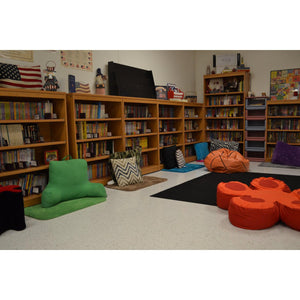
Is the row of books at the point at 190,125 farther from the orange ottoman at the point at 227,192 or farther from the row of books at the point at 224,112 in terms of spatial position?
the orange ottoman at the point at 227,192

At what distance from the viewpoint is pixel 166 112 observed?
5934mm

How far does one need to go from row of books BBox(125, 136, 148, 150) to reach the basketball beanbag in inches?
47.3

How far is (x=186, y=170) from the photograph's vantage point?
539cm

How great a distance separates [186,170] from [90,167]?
192 centimetres

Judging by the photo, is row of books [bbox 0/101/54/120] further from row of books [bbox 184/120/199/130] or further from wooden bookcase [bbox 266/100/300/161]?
wooden bookcase [bbox 266/100/300/161]

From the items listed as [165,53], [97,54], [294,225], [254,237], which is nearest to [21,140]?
[97,54]

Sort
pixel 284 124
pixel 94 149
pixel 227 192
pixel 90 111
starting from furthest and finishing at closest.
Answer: pixel 284 124 → pixel 94 149 → pixel 90 111 → pixel 227 192

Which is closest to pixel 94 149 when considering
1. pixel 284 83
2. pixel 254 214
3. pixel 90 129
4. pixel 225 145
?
pixel 90 129

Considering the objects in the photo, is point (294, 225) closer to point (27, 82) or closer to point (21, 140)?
point (21, 140)

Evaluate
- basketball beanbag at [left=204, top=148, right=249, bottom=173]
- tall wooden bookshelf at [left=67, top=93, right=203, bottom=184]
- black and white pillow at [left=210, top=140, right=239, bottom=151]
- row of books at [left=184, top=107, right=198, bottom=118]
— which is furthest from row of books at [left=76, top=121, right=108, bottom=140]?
black and white pillow at [left=210, top=140, right=239, bottom=151]

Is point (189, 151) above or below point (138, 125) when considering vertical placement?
below

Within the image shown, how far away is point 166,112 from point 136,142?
115cm

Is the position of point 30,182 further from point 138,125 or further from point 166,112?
point 166,112

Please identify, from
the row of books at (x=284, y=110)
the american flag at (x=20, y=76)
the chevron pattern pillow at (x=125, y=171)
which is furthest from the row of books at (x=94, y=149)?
the row of books at (x=284, y=110)
